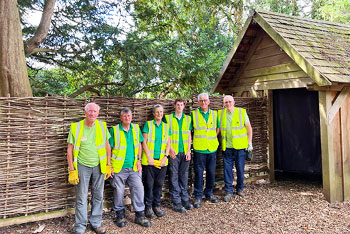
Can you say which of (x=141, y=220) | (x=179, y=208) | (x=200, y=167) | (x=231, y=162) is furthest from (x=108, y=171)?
(x=231, y=162)

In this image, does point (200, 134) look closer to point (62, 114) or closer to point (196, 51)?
point (62, 114)

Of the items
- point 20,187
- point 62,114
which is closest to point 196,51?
point 62,114

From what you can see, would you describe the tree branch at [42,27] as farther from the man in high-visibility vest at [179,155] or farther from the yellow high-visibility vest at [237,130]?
the yellow high-visibility vest at [237,130]

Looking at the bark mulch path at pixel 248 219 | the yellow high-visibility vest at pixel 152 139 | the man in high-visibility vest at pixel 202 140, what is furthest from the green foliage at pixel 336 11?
the yellow high-visibility vest at pixel 152 139

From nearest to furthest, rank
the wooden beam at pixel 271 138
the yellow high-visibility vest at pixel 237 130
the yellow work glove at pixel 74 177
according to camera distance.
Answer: the yellow work glove at pixel 74 177, the yellow high-visibility vest at pixel 237 130, the wooden beam at pixel 271 138

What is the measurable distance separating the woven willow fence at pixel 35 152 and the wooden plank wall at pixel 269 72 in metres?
4.08

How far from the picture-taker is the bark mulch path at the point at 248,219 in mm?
4246

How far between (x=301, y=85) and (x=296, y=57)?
25.3 inches

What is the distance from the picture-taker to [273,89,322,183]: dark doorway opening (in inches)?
260

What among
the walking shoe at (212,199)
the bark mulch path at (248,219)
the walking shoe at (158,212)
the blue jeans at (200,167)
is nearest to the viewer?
the bark mulch path at (248,219)

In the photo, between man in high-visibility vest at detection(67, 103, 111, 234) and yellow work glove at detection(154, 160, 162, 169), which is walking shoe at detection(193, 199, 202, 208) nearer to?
yellow work glove at detection(154, 160, 162, 169)

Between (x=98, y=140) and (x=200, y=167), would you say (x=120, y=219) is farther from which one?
(x=200, y=167)

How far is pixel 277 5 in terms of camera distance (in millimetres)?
19656

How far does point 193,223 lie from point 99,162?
1849 millimetres
